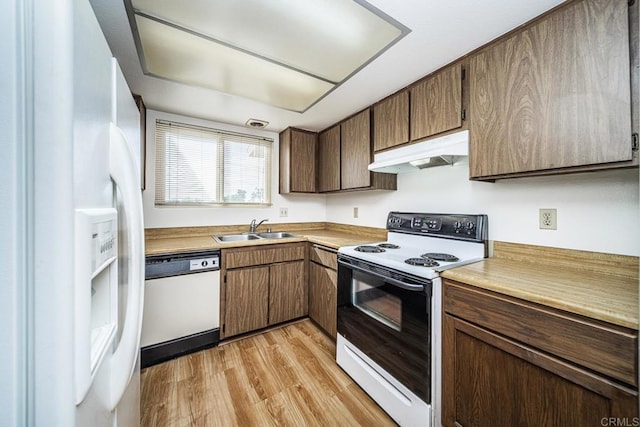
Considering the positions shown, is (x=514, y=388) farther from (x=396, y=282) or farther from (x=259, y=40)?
(x=259, y=40)

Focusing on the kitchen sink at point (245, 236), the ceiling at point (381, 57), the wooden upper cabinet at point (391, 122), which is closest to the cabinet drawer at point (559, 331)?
the wooden upper cabinet at point (391, 122)

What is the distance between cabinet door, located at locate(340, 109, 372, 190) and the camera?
7.25ft

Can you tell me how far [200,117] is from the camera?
249 centimetres

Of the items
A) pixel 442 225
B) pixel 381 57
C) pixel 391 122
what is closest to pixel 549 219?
pixel 442 225

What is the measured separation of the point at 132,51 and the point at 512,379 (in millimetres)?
2542

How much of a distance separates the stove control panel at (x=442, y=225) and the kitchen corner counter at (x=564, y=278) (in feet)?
0.52

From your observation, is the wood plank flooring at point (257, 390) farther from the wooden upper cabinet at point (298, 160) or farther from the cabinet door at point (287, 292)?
the wooden upper cabinet at point (298, 160)

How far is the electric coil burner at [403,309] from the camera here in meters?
1.23

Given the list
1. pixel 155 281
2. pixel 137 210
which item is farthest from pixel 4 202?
pixel 155 281

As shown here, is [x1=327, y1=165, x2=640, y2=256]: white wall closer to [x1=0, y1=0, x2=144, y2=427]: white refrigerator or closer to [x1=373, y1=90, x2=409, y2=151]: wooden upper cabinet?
[x1=373, y1=90, x2=409, y2=151]: wooden upper cabinet

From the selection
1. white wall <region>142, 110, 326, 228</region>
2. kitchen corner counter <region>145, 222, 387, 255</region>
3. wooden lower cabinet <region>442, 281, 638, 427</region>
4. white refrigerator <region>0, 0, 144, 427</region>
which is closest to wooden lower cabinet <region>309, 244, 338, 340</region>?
kitchen corner counter <region>145, 222, 387, 255</region>

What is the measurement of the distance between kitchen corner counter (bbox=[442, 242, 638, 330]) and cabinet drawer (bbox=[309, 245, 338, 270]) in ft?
3.19

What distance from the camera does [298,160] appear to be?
2838 millimetres

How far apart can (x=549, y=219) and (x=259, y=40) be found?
193cm
